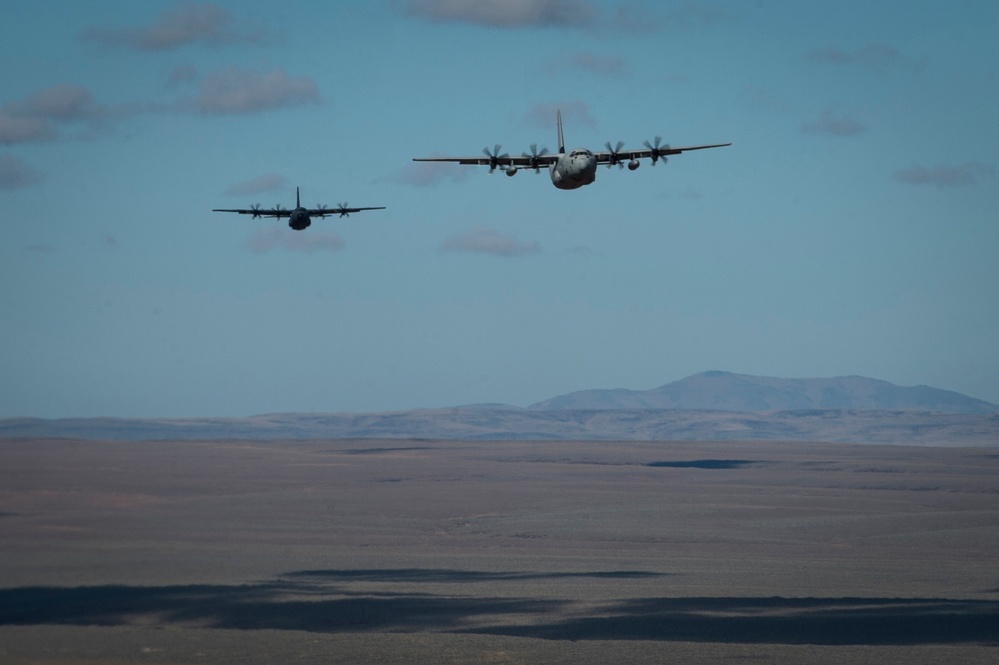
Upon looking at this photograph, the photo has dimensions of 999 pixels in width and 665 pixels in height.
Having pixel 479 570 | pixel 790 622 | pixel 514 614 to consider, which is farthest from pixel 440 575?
pixel 790 622

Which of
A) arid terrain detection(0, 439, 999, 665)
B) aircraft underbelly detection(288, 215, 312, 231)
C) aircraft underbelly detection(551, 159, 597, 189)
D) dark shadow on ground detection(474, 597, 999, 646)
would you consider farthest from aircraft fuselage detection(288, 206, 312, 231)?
dark shadow on ground detection(474, 597, 999, 646)

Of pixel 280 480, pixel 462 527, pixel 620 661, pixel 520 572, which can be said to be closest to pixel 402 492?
pixel 280 480

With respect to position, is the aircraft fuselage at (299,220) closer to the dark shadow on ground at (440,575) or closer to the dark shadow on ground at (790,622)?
the dark shadow on ground at (440,575)

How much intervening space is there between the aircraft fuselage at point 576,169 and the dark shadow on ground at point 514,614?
2419 cm

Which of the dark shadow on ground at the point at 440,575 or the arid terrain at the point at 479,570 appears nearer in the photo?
the arid terrain at the point at 479,570

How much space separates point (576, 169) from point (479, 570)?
37141 mm

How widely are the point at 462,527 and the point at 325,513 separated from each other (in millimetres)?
15533

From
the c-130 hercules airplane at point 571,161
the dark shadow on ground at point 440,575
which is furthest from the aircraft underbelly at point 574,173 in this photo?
the dark shadow on ground at point 440,575

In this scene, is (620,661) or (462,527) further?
(462,527)

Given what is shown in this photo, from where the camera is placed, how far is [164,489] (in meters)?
140

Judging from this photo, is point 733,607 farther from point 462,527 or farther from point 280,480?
point 280,480

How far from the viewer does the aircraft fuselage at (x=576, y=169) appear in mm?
65750

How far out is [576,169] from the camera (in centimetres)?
6600

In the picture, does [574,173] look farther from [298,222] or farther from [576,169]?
[298,222]
